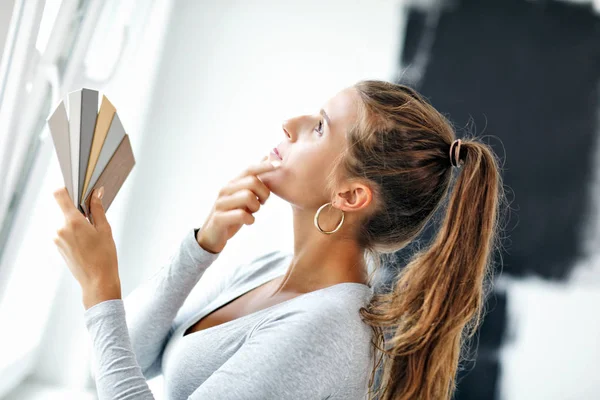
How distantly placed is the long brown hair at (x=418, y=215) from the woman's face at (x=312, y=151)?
0.02m

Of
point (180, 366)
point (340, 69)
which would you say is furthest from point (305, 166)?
point (340, 69)

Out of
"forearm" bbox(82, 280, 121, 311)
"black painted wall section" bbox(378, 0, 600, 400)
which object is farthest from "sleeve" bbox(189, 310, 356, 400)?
"black painted wall section" bbox(378, 0, 600, 400)

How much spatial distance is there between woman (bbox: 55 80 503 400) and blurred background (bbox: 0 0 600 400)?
70 cm

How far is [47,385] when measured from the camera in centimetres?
193

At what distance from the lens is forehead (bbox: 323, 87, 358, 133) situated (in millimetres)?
1109

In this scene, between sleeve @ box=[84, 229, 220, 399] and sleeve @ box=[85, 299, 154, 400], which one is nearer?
sleeve @ box=[85, 299, 154, 400]

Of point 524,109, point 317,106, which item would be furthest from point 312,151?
point 524,109

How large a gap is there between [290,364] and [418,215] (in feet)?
1.35

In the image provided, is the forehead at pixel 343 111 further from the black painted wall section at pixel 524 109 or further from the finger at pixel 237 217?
the black painted wall section at pixel 524 109

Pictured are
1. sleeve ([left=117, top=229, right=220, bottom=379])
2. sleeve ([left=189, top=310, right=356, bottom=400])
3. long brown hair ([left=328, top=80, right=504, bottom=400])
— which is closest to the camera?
sleeve ([left=189, top=310, right=356, bottom=400])

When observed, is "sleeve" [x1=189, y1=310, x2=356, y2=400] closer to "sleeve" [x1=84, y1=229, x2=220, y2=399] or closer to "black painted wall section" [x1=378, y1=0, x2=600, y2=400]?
"sleeve" [x1=84, y1=229, x2=220, y2=399]

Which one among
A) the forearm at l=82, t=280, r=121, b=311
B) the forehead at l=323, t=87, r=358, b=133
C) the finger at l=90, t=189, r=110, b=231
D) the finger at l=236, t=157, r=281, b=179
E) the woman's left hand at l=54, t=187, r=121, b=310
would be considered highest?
the forehead at l=323, t=87, r=358, b=133

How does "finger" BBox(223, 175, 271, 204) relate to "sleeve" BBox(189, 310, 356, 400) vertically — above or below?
above

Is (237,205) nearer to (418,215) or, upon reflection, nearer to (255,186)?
(255,186)
